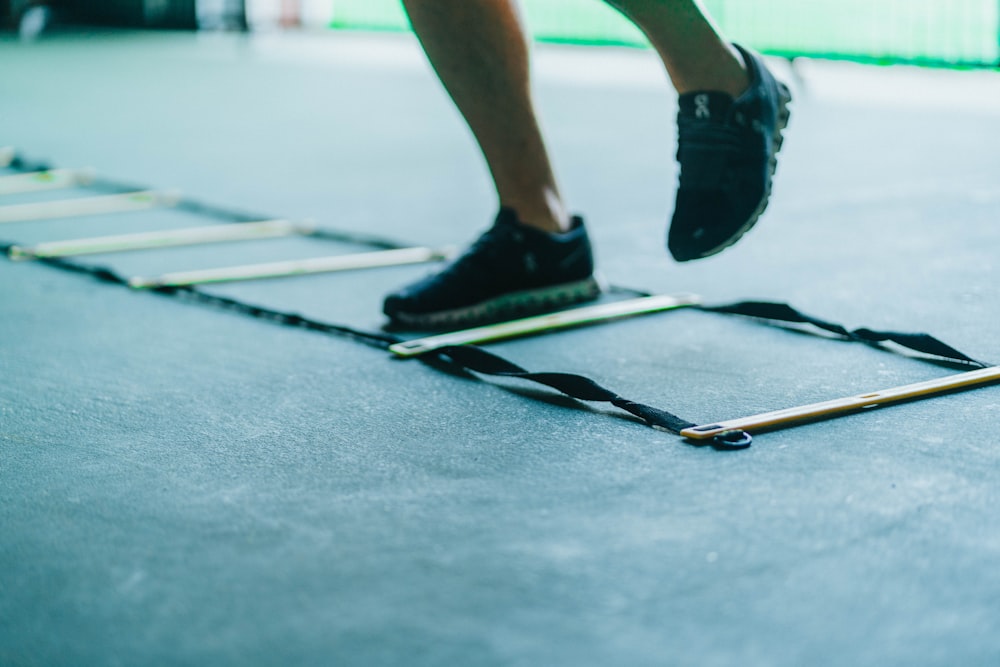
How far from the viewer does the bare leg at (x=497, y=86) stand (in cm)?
155

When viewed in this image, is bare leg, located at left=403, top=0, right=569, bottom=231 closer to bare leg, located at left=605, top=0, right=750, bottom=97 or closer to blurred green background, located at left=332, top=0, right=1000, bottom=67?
bare leg, located at left=605, top=0, right=750, bottom=97

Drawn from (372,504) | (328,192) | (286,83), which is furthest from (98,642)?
(286,83)

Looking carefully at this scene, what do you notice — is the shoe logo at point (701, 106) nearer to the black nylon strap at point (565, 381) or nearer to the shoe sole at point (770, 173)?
the shoe sole at point (770, 173)

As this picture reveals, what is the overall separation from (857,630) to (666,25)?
0.85 metres

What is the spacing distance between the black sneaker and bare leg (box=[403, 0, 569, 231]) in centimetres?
23

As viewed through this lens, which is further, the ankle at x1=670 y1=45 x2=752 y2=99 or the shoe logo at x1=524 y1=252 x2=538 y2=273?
the shoe logo at x1=524 y1=252 x2=538 y2=273

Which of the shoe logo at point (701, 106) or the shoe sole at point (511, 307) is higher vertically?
the shoe logo at point (701, 106)

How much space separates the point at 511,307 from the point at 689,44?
0.40 m

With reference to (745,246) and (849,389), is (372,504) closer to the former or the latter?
(849,389)

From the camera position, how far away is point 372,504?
0.94 metres

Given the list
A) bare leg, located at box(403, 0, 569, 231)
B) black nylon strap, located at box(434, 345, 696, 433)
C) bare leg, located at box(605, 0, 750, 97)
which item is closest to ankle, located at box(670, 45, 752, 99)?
bare leg, located at box(605, 0, 750, 97)

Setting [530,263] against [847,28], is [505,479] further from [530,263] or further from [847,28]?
[847,28]

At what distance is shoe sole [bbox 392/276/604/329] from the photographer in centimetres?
154

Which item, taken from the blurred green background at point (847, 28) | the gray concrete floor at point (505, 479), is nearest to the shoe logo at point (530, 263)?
the gray concrete floor at point (505, 479)
